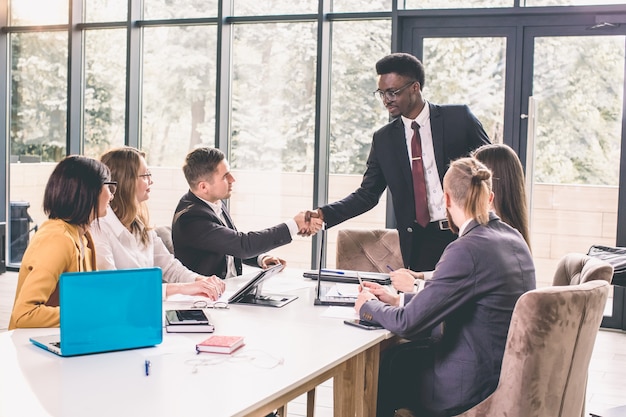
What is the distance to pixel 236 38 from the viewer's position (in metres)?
6.88

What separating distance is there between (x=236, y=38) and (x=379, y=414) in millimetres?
4705

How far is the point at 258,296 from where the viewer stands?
10.3 feet

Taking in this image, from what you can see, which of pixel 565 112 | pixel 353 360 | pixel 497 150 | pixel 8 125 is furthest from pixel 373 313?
pixel 8 125

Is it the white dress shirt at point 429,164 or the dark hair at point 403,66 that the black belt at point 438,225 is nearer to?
the white dress shirt at point 429,164

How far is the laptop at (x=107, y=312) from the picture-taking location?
2164 millimetres

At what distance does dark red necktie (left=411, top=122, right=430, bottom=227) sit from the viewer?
3.94 m

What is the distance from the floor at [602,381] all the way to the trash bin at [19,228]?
1.96 meters

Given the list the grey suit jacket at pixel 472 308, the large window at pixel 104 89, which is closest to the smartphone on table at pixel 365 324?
the grey suit jacket at pixel 472 308

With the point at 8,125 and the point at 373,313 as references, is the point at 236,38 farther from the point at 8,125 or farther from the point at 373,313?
the point at 373,313

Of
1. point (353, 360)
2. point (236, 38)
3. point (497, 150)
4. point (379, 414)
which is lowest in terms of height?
point (379, 414)

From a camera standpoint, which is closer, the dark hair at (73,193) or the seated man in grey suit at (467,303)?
the seated man in grey suit at (467,303)

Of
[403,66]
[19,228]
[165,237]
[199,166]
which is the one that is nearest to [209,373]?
[199,166]

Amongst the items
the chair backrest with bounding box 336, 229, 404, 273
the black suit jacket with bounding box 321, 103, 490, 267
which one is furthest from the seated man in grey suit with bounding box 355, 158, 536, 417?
the chair backrest with bounding box 336, 229, 404, 273

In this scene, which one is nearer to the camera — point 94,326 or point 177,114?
point 94,326
